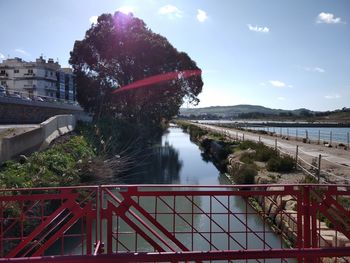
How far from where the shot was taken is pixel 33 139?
17.0 m

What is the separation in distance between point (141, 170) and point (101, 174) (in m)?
11.1

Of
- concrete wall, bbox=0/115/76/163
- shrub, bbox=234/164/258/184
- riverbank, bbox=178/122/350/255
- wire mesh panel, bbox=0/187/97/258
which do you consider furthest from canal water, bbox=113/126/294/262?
concrete wall, bbox=0/115/76/163

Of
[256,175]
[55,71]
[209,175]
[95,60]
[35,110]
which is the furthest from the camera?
[55,71]

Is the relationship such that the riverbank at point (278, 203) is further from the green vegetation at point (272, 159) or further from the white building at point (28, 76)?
the white building at point (28, 76)

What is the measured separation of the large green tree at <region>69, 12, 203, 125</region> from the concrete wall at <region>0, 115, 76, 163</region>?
15484 mm

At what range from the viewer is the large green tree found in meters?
38.8

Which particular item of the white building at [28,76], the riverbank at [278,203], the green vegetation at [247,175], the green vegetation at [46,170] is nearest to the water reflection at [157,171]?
the green vegetation at [46,170]

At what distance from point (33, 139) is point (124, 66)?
78.4 ft

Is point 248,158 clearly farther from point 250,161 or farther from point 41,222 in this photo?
point 41,222

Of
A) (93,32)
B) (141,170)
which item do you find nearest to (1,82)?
(93,32)

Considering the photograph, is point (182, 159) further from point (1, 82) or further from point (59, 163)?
point (1, 82)

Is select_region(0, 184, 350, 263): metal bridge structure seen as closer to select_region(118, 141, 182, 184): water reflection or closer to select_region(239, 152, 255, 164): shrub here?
select_region(239, 152, 255, 164): shrub

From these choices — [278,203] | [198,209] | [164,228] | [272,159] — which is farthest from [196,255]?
[272,159]

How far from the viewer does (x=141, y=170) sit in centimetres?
2766
